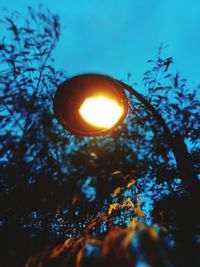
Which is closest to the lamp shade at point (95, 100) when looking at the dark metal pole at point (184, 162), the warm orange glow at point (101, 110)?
the warm orange glow at point (101, 110)

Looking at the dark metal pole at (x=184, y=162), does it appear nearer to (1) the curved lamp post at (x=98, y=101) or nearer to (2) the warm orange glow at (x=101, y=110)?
(1) the curved lamp post at (x=98, y=101)

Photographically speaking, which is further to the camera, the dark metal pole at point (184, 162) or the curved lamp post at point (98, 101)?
the curved lamp post at point (98, 101)

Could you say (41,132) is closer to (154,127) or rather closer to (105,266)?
(154,127)

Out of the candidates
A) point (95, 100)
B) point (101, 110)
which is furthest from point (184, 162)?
point (95, 100)

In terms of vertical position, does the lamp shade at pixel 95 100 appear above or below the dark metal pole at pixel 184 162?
above

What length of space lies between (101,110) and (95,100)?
0.12 metres

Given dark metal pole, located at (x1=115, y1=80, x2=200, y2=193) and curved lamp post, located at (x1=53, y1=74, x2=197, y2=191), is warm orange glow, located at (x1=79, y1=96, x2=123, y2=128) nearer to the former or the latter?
curved lamp post, located at (x1=53, y1=74, x2=197, y2=191)

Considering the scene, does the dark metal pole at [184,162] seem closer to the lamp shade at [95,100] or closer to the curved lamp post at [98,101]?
the curved lamp post at [98,101]

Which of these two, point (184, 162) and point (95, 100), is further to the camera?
point (95, 100)

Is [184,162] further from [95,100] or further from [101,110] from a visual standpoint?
[95,100]

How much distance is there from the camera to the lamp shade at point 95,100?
8.95 ft

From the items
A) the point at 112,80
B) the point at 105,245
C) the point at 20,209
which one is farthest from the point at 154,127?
the point at 105,245

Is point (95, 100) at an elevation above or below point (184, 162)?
above

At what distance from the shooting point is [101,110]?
2.73 metres
